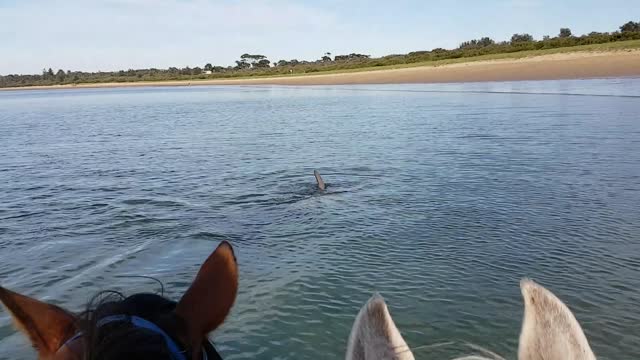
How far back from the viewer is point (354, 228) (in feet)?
29.0

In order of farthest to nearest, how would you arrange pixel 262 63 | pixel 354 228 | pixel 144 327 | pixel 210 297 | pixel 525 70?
pixel 262 63 < pixel 525 70 < pixel 354 228 < pixel 210 297 < pixel 144 327

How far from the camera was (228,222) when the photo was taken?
9531 mm

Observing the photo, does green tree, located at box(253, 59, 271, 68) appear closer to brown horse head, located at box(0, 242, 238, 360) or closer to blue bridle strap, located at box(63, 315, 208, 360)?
brown horse head, located at box(0, 242, 238, 360)

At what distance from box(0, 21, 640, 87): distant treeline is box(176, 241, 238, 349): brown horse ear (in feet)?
172

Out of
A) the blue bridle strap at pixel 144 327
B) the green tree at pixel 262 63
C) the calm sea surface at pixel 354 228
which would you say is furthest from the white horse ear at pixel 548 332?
the green tree at pixel 262 63

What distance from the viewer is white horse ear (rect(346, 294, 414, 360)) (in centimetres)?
161

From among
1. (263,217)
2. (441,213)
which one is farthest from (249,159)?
(441,213)

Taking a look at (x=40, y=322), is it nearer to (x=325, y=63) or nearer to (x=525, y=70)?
(x=525, y=70)

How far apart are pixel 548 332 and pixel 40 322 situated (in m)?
1.39

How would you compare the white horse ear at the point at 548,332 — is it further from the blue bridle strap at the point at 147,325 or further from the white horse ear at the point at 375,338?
the blue bridle strap at the point at 147,325

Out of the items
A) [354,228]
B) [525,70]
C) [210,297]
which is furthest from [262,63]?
[210,297]

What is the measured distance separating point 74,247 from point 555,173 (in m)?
9.32

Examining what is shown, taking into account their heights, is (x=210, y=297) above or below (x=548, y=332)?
above

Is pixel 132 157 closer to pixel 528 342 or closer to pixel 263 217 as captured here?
pixel 263 217
